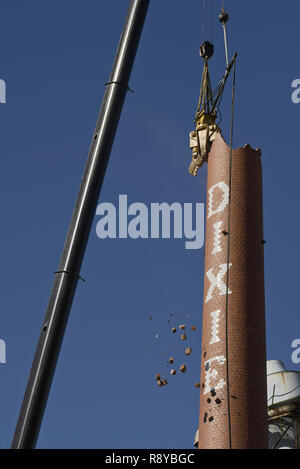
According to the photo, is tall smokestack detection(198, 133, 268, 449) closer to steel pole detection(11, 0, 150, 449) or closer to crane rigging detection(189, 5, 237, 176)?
crane rigging detection(189, 5, 237, 176)

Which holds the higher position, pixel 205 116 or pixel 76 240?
pixel 205 116

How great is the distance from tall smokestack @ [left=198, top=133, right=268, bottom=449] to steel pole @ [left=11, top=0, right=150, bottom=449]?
393 inches

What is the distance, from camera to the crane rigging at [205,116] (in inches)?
1116

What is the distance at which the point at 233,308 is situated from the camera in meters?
23.8

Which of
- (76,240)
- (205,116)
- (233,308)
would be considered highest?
(205,116)

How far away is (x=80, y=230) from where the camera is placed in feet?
43.3

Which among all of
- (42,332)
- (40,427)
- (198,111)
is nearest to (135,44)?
(42,332)

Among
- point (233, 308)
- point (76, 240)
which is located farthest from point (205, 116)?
point (76, 240)

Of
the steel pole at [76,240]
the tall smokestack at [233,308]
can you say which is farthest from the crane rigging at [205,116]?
the steel pole at [76,240]

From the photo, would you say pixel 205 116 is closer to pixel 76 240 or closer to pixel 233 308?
pixel 233 308

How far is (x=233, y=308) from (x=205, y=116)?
8.59m

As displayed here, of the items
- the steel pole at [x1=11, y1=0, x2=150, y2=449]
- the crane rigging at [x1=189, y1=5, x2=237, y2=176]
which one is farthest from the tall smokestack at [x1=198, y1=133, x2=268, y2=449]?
the steel pole at [x1=11, y1=0, x2=150, y2=449]

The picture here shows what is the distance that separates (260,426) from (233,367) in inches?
70.4
